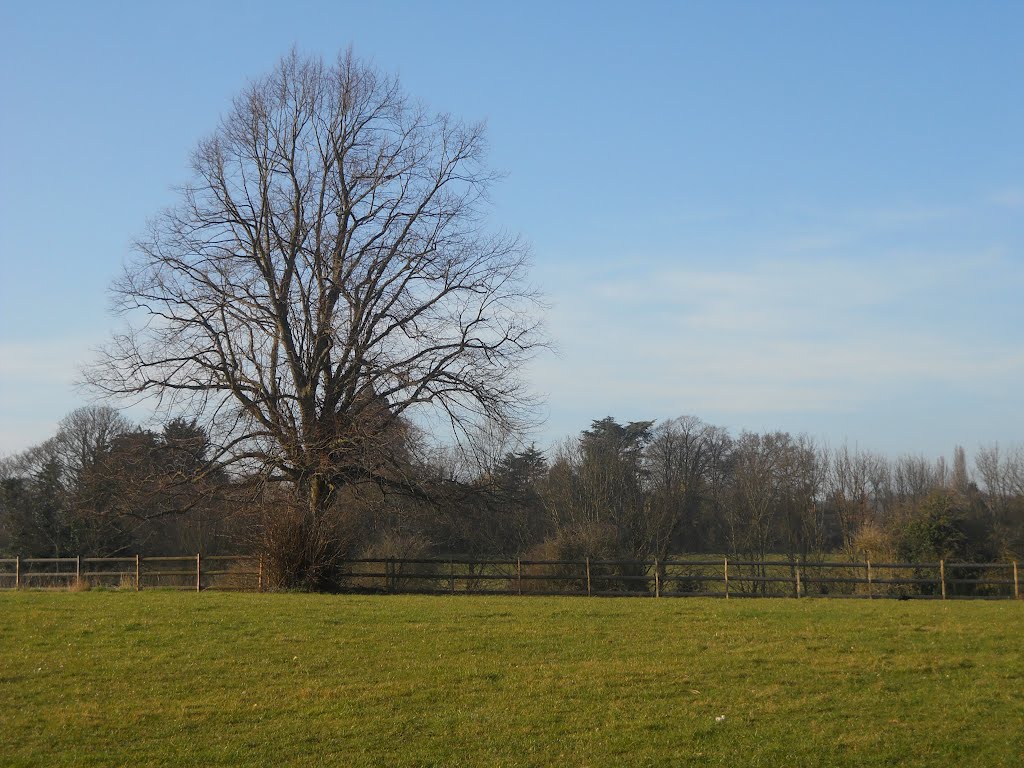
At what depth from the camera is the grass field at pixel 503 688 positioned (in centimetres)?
848

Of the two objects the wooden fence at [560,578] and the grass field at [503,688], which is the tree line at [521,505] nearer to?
the wooden fence at [560,578]

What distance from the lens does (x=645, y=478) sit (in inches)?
1986

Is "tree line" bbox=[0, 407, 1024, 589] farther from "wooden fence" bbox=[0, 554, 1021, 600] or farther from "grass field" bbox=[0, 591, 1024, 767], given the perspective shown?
"grass field" bbox=[0, 591, 1024, 767]

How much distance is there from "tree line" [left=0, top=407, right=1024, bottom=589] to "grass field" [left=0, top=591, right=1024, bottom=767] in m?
9.15

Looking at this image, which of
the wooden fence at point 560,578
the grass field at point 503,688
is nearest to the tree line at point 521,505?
the wooden fence at point 560,578

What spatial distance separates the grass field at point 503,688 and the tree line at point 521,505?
9150mm

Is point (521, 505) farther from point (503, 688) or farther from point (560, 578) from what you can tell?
point (503, 688)

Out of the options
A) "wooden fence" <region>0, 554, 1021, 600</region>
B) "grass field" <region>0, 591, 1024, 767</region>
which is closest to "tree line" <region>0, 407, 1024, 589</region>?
"wooden fence" <region>0, 554, 1021, 600</region>

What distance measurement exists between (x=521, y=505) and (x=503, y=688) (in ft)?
59.5

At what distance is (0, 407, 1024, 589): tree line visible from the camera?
2712 centimetres

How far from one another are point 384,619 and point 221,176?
1808cm

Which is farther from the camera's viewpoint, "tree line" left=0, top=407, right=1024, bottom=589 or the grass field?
"tree line" left=0, top=407, right=1024, bottom=589

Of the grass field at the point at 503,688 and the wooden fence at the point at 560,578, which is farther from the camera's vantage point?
the wooden fence at the point at 560,578

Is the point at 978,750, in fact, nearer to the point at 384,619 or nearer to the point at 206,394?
the point at 384,619
